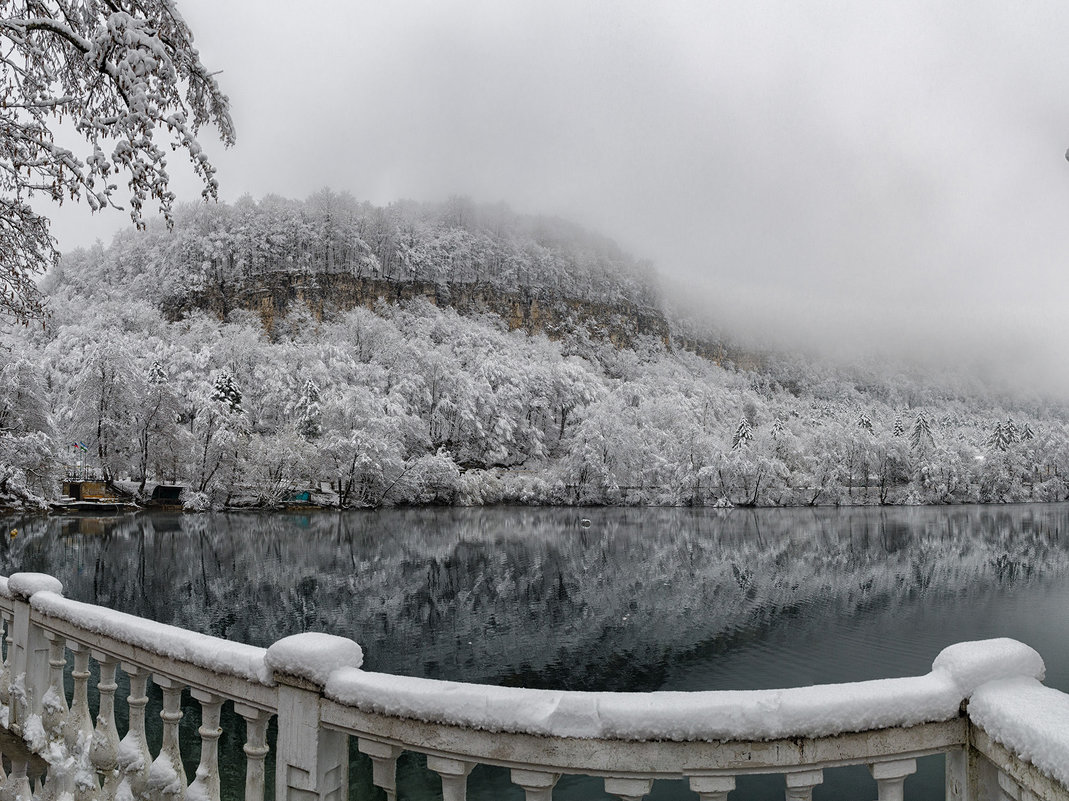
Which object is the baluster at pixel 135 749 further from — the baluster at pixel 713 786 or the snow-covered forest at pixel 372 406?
the snow-covered forest at pixel 372 406

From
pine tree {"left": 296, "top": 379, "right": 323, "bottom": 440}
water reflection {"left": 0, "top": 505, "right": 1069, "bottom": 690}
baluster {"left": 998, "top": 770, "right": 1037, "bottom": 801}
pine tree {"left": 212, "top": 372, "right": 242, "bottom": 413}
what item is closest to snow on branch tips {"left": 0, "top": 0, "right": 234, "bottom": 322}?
baluster {"left": 998, "top": 770, "right": 1037, "bottom": 801}

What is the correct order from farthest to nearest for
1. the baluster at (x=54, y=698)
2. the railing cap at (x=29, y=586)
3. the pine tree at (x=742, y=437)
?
the pine tree at (x=742, y=437) < the railing cap at (x=29, y=586) < the baluster at (x=54, y=698)

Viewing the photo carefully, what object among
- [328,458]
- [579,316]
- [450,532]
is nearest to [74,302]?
[328,458]

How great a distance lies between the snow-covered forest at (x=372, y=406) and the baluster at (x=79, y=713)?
17.9 ft

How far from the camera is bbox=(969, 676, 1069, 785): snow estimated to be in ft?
4.41

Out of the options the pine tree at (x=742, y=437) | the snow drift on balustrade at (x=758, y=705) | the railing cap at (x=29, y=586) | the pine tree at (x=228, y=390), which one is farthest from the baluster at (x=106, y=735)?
the pine tree at (x=742, y=437)

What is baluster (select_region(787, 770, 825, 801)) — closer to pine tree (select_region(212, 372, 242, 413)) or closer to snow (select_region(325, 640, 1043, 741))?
snow (select_region(325, 640, 1043, 741))

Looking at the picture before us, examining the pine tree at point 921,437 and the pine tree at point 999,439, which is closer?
the pine tree at point 921,437

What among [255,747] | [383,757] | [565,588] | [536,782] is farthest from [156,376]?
[536,782]

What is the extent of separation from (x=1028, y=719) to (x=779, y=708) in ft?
1.75

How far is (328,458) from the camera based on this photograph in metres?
51.2

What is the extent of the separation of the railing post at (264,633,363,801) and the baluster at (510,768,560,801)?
61 cm

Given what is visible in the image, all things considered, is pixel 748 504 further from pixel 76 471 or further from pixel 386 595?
pixel 76 471

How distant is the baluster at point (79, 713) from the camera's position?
3230 millimetres
